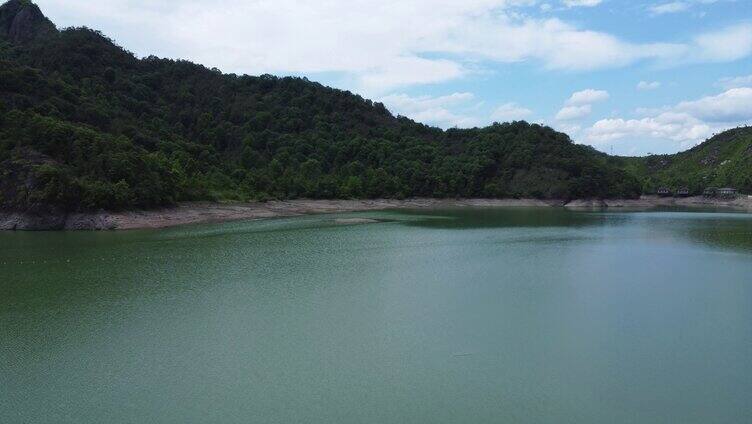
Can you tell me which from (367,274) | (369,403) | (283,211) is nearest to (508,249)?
(367,274)

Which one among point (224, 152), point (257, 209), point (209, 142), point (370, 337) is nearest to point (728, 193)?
point (257, 209)

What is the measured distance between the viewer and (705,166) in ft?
369

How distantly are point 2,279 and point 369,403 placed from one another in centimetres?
1670

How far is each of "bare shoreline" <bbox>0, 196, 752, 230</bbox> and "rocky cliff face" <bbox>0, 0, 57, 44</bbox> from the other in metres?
52.8

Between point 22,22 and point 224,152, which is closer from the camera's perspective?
point 224,152

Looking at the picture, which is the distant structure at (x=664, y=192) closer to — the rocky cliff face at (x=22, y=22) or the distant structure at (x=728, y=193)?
the distant structure at (x=728, y=193)

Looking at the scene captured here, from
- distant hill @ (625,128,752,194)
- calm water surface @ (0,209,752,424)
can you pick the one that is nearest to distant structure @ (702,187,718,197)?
distant hill @ (625,128,752,194)

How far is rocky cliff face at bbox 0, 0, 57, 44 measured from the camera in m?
82.7

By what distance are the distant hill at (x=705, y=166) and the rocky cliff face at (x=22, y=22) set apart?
97749mm

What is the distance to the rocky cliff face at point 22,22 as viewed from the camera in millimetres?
82688

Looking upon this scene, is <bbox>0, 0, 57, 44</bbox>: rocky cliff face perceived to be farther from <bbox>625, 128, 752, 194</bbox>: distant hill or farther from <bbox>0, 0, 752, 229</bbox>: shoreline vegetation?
<bbox>625, 128, 752, 194</bbox>: distant hill

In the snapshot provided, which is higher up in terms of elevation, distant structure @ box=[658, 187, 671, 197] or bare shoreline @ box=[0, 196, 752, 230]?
distant structure @ box=[658, 187, 671, 197]

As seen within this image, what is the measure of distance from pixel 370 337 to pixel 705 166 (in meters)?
119

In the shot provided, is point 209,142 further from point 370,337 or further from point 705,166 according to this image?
point 705,166
